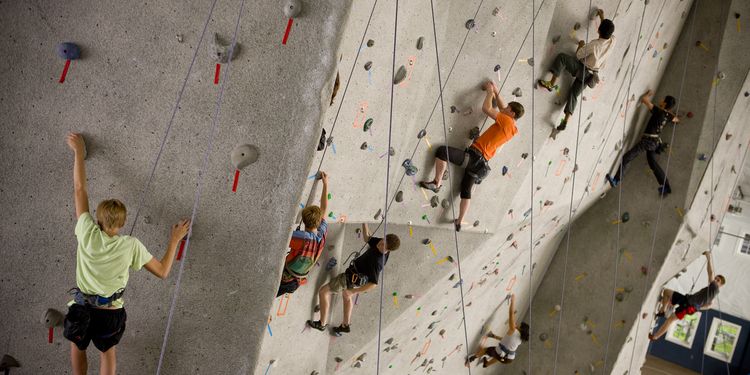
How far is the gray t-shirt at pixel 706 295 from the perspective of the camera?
277 inches

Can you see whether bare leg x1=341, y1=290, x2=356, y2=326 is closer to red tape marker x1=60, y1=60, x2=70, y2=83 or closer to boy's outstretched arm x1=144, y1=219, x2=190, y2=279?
boy's outstretched arm x1=144, y1=219, x2=190, y2=279

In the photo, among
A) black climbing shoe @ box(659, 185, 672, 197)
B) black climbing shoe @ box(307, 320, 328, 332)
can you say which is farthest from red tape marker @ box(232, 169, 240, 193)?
black climbing shoe @ box(659, 185, 672, 197)

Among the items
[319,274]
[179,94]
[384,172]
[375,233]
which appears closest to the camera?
[179,94]

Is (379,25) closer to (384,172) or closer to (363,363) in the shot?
(384,172)

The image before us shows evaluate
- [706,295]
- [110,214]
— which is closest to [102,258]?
[110,214]

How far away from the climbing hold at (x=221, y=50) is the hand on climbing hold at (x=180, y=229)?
771 mm

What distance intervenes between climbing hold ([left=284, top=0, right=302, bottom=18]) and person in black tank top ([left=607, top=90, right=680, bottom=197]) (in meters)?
4.77

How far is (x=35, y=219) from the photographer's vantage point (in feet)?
10.2

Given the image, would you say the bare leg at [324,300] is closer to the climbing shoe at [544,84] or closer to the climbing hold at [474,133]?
the climbing hold at [474,133]

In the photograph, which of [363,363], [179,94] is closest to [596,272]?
[363,363]

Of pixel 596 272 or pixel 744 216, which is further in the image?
pixel 744 216

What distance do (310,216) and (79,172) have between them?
44.5 inches

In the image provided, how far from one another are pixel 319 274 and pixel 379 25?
177cm

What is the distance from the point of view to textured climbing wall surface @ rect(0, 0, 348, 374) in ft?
9.31
